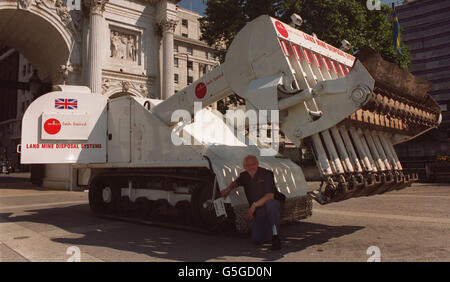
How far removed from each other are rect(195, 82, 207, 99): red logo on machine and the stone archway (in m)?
16.7

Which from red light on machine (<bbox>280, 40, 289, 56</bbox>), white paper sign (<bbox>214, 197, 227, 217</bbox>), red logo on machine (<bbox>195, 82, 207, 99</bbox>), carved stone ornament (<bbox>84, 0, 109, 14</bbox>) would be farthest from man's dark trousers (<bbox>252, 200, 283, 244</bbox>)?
carved stone ornament (<bbox>84, 0, 109, 14</bbox>)

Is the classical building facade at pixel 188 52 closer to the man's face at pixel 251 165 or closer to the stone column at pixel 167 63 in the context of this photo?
the stone column at pixel 167 63

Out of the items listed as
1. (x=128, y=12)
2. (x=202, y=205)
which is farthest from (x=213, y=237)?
(x=128, y=12)

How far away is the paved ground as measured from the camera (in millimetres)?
4625

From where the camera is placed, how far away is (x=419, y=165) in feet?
63.6

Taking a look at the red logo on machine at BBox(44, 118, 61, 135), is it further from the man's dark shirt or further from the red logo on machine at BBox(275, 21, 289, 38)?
the red logo on machine at BBox(275, 21, 289, 38)

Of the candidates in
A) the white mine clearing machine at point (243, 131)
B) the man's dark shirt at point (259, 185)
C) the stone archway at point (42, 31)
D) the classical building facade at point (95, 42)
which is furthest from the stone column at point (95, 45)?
the man's dark shirt at point (259, 185)

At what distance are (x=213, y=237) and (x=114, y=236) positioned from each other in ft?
5.57

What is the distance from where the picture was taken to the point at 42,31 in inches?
813

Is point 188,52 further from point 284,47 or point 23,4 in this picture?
point 284,47

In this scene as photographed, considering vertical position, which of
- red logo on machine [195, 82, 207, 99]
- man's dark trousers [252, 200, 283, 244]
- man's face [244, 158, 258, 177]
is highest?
red logo on machine [195, 82, 207, 99]

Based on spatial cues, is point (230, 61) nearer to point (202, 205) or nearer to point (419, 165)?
point (202, 205)

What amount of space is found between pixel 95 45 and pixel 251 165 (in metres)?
17.7

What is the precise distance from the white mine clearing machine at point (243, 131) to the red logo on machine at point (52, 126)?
3 centimetres
